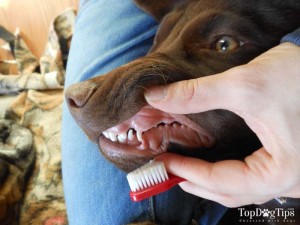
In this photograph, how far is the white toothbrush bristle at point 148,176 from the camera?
0.96 m

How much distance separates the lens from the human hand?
766 mm

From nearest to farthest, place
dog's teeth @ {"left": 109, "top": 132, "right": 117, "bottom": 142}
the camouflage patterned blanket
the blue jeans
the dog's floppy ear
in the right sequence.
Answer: dog's teeth @ {"left": 109, "top": 132, "right": 117, "bottom": 142}
the blue jeans
the dog's floppy ear
the camouflage patterned blanket

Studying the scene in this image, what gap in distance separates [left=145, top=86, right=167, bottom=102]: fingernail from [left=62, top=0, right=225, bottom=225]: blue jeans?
0.50 m

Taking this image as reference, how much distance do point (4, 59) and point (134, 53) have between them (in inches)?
70.3

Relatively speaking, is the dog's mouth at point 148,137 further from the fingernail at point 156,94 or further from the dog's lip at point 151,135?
the fingernail at point 156,94

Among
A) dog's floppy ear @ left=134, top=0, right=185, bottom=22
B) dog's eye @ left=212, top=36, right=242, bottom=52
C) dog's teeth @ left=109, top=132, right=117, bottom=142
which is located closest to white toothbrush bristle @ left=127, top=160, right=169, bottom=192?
dog's teeth @ left=109, top=132, right=117, bottom=142

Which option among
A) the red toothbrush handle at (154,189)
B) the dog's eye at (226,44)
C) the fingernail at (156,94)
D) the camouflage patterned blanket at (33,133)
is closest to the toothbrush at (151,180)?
the red toothbrush handle at (154,189)

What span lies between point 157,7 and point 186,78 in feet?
1.96

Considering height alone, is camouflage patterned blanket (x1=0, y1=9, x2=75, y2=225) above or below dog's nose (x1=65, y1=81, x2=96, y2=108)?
below

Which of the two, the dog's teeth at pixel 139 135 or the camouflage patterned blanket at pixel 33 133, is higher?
the dog's teeth at pixel 139 135

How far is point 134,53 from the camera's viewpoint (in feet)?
4.87

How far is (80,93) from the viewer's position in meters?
0.90

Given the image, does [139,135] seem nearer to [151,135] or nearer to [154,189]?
[151,135]

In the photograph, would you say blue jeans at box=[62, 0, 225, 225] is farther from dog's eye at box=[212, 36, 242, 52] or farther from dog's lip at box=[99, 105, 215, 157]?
dog's eye at box=[212, 36, 242, 52]
